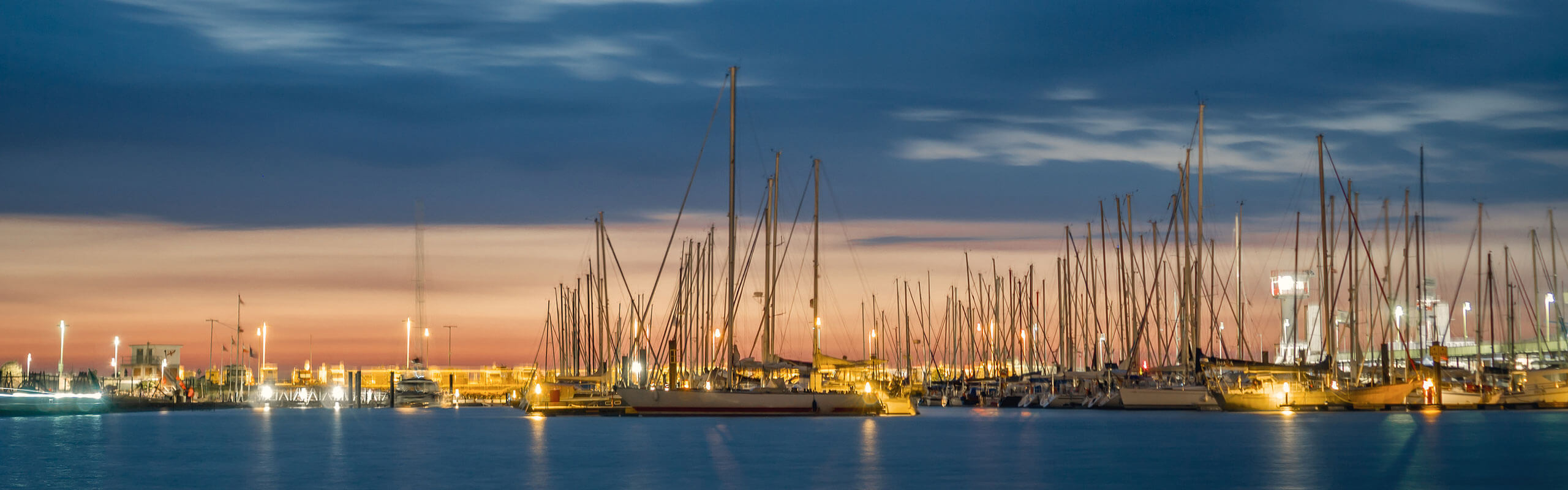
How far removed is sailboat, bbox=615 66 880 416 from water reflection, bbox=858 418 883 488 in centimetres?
602

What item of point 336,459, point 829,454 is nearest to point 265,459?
point 336,459

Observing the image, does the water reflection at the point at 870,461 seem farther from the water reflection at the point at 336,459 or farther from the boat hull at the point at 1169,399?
the boat hull at the point at 1169,399

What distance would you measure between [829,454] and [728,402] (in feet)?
72.6

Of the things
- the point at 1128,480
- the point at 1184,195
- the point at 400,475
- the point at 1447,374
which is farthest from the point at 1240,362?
the point at 400,475

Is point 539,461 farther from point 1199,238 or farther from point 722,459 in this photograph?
point 1199,238

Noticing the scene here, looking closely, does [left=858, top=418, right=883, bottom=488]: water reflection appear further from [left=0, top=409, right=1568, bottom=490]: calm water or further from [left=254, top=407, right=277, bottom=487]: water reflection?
[left=254, top=407, right=277, bottom=487]: water reflection

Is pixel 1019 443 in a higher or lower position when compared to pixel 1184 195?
lower

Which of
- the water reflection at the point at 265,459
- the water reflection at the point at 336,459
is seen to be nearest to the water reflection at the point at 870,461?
the water reflection at the point at 336,459

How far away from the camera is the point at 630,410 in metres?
74.2

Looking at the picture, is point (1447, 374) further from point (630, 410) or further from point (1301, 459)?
point (1301, 459)

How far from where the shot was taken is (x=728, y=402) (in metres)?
62.8

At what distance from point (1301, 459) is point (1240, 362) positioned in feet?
137

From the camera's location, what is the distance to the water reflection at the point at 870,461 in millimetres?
30875

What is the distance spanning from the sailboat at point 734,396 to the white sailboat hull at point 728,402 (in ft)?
0.09
